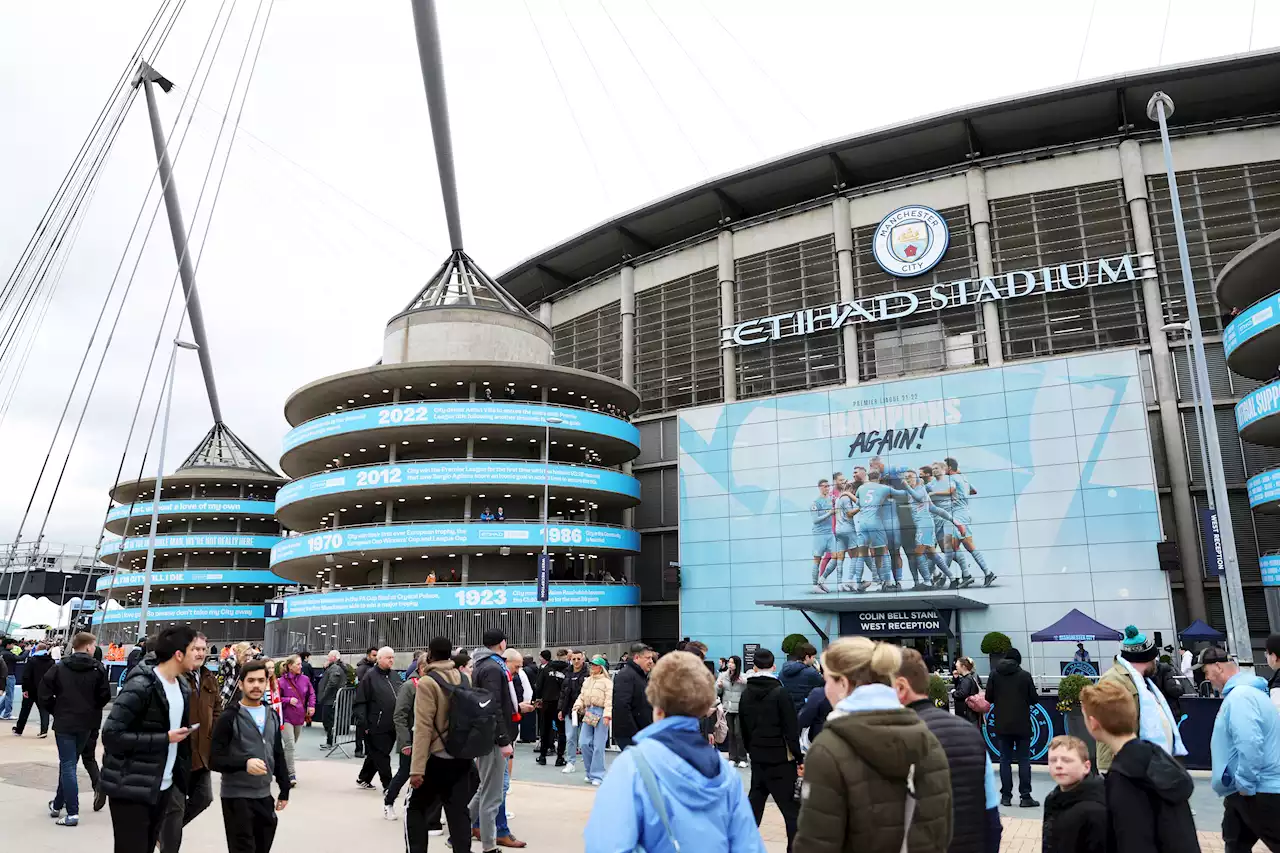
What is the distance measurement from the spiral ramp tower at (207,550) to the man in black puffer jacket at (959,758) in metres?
59.5

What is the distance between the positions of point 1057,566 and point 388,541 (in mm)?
26264

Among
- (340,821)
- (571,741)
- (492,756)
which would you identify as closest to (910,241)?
(571,741)

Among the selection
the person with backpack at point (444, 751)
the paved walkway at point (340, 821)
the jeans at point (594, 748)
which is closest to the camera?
the person with backpack at point (444, 751)

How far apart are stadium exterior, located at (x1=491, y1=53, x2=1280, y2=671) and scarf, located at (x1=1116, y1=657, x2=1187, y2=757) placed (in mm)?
24478

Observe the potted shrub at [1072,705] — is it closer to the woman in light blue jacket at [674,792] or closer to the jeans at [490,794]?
the jeans at [490,794]

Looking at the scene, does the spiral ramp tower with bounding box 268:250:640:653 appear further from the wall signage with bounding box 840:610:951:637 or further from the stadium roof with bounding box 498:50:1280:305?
the wall signage with bounding box 840:610:951:637

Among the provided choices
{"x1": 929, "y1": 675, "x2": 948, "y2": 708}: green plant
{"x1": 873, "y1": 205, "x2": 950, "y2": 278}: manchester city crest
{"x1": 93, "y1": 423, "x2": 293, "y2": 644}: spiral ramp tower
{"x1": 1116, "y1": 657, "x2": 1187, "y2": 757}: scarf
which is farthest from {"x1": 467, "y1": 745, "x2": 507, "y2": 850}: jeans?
{"x1": 93, "y1": 423, "x2": 293, "y2": 644}: spiral ramp tower

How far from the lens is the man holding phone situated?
20.4ft

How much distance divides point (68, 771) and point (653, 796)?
9209 mm

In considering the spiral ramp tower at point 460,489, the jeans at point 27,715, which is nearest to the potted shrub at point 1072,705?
the jeans at point 27,715

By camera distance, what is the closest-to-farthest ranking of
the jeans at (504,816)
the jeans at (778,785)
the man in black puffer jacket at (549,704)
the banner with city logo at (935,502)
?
1. the jeans at (778,785)
2. the jeans at (504,816)
3. the man in black puffer jacket at (549,704)
4. the banner with city logo at (935,502)

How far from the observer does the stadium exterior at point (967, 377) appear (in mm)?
30219

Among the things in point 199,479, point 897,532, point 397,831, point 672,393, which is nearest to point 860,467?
point 897,532

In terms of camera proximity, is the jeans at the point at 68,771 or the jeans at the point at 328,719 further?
the jeans at the point at 328,719
